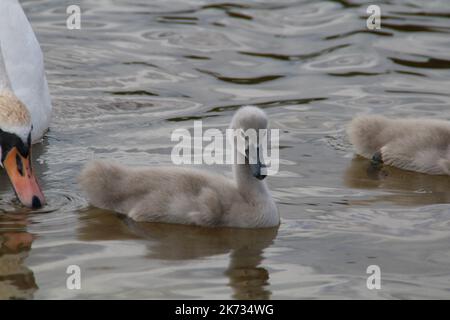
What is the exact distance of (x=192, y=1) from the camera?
1493 cm

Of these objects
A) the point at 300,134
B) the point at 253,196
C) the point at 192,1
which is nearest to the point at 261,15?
the point at 192,1

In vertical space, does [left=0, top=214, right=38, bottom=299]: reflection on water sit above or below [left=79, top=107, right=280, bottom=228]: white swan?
below

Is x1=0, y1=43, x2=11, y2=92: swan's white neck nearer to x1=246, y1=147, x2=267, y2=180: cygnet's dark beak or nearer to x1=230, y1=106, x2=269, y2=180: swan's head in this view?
x1=230, y1=106, x2=269, y2=180: swan's head

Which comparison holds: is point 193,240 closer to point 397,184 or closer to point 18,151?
point 18,151

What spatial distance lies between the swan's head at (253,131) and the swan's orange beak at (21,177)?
1.38 metres

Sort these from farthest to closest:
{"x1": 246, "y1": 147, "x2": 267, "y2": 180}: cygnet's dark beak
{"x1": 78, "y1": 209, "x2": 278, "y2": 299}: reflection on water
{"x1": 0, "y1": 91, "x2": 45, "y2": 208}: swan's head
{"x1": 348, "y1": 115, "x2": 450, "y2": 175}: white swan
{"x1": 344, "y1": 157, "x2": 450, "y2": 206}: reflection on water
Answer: {"x1": 348, "y1": 115, "x2": 450, "y2": 175}: white swan < {"x1": 344, "y1": 157, "x2": 450, "y2": 206}: reflection on water < {"x1": 0, "y1": 91, "x2": 45, "y2": 208}: swan's head < {"x1": 246, "y1": 147, "x2": 267, "y2": 180}: cygnet's dark beak < {"x1": 78, "y1": 209, "x2": 278, "y2": 299}: reflection on water

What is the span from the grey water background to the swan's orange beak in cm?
14

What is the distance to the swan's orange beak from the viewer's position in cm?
845

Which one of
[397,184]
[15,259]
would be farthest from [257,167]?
[397,184]

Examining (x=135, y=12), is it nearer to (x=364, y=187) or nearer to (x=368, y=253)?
(x=364, y=187)

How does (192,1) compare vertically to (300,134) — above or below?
above

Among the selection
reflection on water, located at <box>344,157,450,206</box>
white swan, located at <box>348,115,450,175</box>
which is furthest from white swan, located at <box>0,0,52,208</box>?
white swan, located at <box>348,115,450,175</box>

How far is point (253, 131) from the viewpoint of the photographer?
26.3 feet
